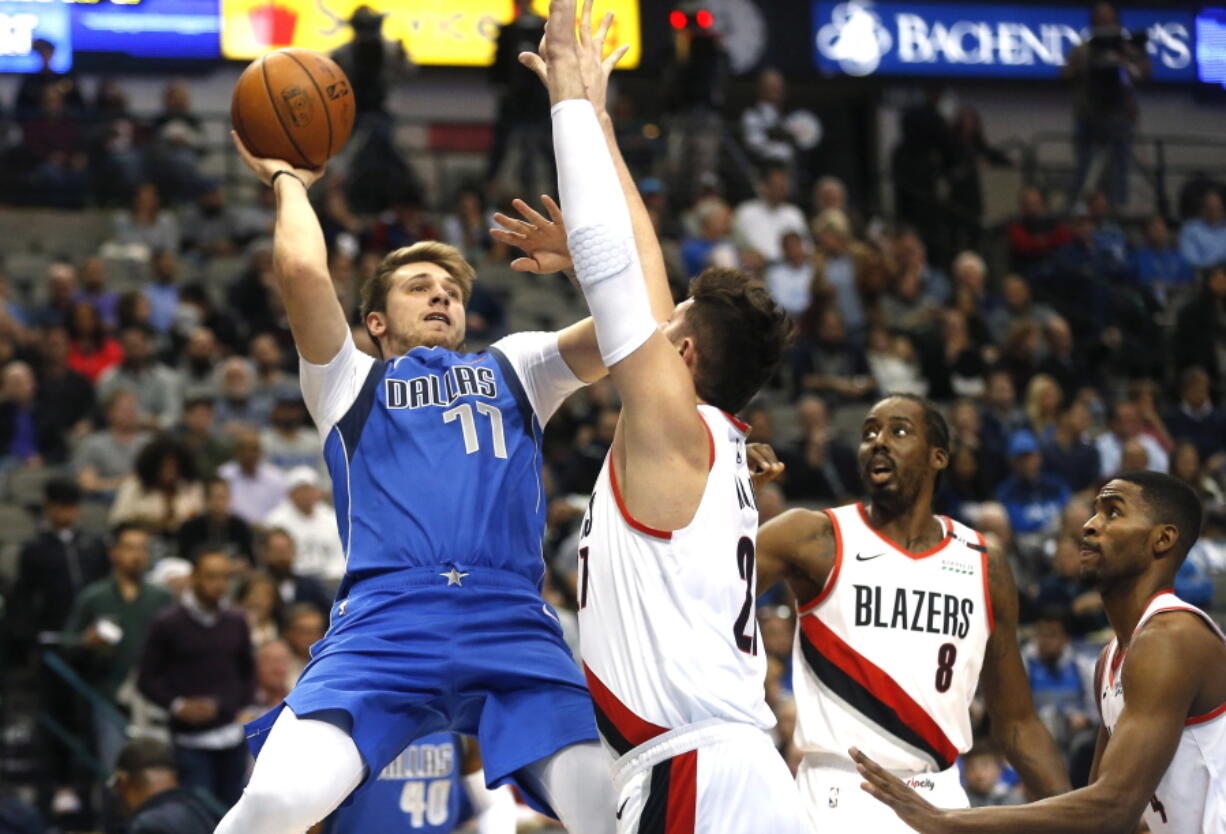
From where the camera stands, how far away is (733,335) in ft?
14.4

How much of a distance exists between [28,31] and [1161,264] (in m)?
11.9

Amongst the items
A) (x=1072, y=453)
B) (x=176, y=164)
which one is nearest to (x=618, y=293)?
(x=1072, y=453)

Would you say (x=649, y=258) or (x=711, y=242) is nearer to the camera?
(x=649, y=258)

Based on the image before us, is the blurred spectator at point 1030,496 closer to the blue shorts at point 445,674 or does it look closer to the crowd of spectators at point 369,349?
the crowd of spectators at point 369,349

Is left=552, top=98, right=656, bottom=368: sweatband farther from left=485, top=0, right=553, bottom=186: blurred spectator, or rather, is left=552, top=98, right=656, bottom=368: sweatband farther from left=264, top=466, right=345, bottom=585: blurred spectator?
left=485, top=0, right=553, bottom=186: blurred spectator

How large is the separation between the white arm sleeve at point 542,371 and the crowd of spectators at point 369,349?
190 inches

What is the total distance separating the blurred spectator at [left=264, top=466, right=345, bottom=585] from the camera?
11617mm

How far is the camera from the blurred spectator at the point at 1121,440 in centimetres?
1411

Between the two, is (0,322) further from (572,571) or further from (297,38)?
(297,38)

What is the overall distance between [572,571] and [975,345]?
6060 mm

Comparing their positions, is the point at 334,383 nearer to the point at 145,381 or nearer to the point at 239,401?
the point at 239,401

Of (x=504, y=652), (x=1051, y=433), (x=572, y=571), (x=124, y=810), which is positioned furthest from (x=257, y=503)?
(x=504, y=652)

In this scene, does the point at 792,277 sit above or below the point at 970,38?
below

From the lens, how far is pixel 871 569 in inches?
227
